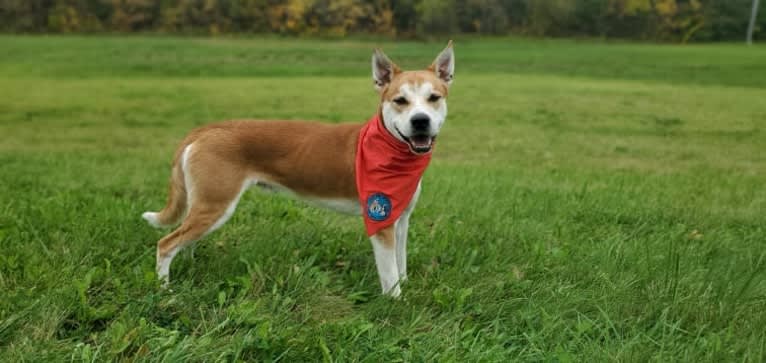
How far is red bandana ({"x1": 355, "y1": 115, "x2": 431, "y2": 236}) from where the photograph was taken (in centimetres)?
454

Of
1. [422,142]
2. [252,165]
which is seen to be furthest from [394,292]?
[252,165]

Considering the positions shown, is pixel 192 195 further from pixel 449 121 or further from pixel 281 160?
pixel 449 121

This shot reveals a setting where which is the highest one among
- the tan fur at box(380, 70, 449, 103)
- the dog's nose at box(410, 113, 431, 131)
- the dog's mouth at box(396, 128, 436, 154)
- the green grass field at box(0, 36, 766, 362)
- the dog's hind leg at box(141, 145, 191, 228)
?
the tan fur at box(380, 70, 449, 103)

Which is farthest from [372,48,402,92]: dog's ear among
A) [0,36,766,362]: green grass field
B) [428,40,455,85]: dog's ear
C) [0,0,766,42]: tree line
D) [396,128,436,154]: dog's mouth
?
[0,0,766,42]: tree line

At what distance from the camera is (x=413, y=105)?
4.37m

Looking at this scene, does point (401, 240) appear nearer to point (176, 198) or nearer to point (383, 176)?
point (383, 176)

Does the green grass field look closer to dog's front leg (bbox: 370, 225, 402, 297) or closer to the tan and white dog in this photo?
dog's front leg (bbox: 370, 225, 402, 297)

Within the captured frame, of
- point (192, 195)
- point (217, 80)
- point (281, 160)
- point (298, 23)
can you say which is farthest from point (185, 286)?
point (298, 23)

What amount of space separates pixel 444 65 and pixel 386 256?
158 centimetres

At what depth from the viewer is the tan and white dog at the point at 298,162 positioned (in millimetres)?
4480

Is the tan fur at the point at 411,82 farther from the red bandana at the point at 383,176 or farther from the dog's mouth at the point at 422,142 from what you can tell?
the dog's mouth at the point at 422,142

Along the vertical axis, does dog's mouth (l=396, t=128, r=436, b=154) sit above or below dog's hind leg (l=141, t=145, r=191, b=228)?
above

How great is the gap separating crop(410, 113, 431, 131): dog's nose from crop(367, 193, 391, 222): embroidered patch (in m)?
0.58

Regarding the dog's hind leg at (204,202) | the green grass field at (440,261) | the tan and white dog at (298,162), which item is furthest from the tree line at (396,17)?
the dog's hind leg at (204,202)
